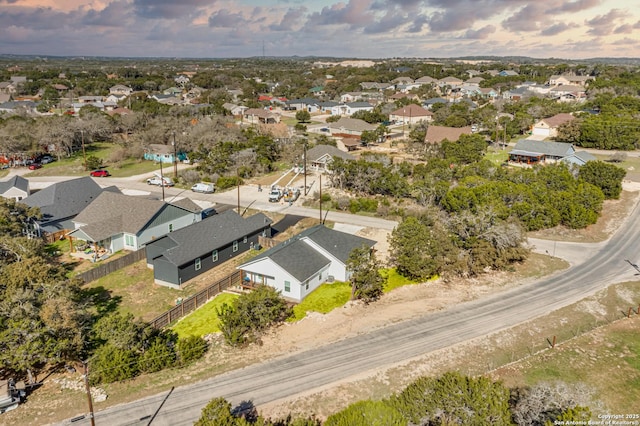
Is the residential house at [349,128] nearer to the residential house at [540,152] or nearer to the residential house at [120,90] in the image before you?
the residential house at [540,152]

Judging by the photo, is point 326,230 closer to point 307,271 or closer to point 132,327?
point 307,271

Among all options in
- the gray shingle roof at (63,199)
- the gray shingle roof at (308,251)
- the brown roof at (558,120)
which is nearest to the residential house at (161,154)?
the gray shingle roof at (63,199)

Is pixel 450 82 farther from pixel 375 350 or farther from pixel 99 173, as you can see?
pixel 375 350

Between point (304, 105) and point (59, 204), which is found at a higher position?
point (304, 105)

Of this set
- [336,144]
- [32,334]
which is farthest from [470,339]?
[336,144]

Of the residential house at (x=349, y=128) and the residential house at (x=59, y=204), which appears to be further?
the residential house at (x=349, y=128)

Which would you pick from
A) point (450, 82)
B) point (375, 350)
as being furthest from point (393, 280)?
point (450, 82)
